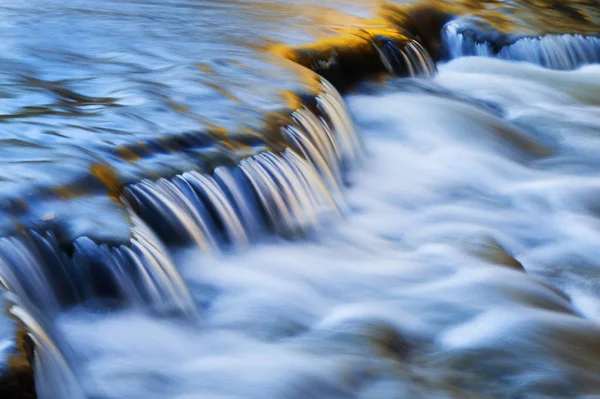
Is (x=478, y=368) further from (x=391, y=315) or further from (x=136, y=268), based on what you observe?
(x=136, y=268)

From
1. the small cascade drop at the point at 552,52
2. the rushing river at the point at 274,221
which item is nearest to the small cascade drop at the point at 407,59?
the rushing river at the point at 274,221

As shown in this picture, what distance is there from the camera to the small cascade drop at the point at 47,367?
260cm

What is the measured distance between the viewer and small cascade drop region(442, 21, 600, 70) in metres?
8.18

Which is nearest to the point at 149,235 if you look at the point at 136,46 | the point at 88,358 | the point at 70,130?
the point at 88,358

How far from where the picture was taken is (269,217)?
170 inches

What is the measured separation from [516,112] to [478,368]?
380 centimetres

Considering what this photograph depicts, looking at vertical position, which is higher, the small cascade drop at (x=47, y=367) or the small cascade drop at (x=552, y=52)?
the small cascade drop at (x=47, y=367)

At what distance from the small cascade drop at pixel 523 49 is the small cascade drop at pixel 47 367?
598cm

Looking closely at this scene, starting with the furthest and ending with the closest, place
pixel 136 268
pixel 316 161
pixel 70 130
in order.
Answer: pixel 316 161, pixel 70 130, pixel 136 268

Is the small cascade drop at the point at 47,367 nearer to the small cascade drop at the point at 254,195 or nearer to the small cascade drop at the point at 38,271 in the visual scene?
the small cascade drop at the point at 38,271

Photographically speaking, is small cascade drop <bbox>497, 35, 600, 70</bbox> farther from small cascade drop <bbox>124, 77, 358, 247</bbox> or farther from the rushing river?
small cascade drop <bbox>124, 77, 358, 247</bbox>

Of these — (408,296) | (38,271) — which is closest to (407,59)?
(408,296)

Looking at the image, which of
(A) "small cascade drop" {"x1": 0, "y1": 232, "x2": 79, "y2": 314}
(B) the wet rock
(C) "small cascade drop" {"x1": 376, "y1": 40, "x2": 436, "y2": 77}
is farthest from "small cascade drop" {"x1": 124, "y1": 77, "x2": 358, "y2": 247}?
(C) "small cascade drop" {"x1": 376, "y1": 40, "x2": 436, "y2": 77}

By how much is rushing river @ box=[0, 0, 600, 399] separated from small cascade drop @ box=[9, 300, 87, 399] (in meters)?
0.01
